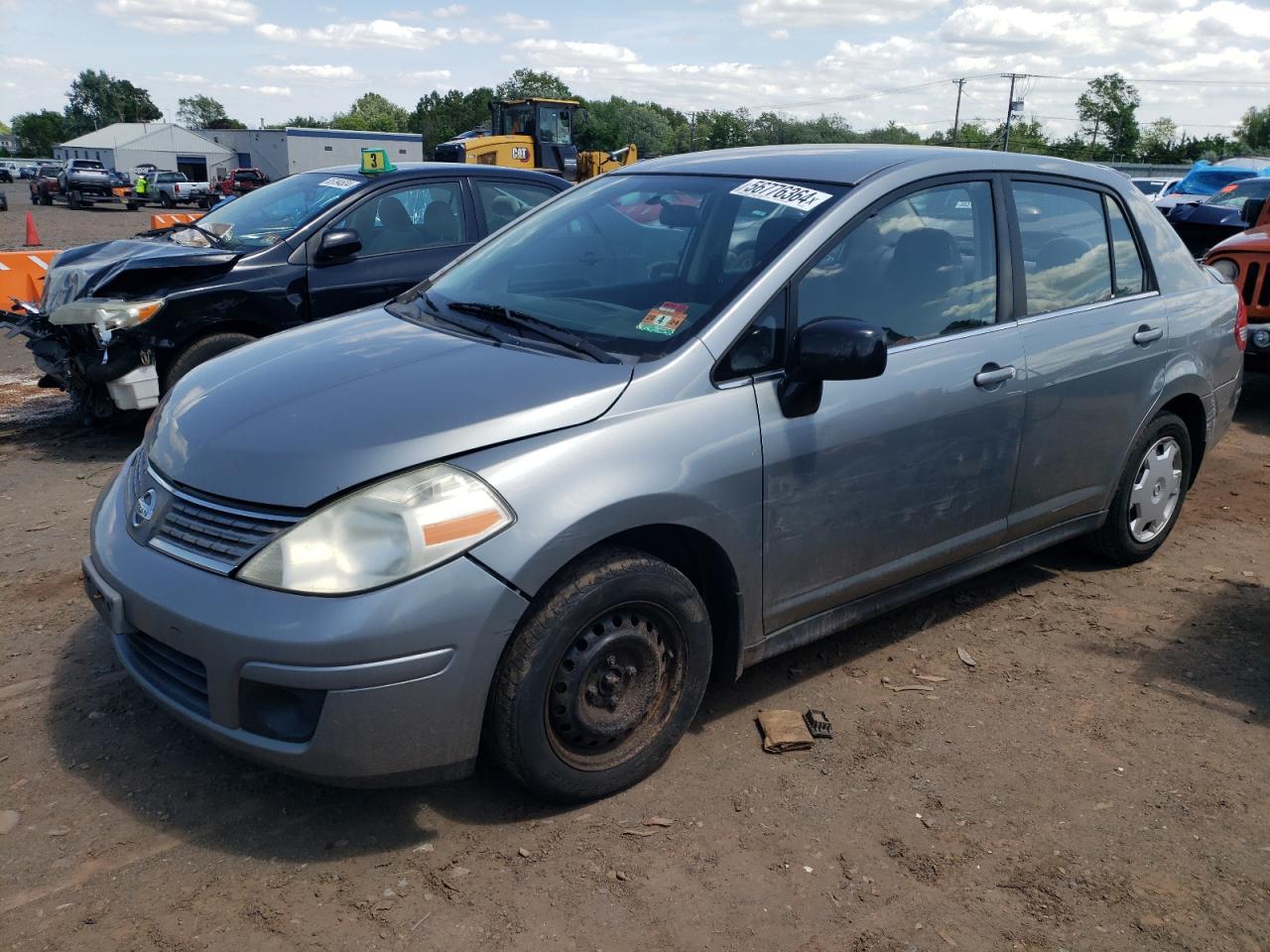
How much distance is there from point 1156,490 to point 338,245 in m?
4.88

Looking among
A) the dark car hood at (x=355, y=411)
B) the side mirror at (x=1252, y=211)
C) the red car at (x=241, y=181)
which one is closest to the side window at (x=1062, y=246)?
the dark car hood at (x=355, y=411)

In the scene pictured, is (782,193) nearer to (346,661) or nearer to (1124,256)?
(1124,256)

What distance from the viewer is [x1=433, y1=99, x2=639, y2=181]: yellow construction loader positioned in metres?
24.3

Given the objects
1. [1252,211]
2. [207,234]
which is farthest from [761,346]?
[1252,211]

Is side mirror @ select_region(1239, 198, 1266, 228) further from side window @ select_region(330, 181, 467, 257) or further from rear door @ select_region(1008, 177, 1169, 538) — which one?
side window @ select_region(330, 181, 467, 257)

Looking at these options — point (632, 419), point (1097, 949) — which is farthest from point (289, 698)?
point (1097, 949)

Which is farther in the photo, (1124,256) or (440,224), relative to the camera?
(440,224)

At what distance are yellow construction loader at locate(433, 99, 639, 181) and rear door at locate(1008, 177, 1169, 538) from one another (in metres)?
20.5

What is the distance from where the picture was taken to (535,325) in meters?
3.40

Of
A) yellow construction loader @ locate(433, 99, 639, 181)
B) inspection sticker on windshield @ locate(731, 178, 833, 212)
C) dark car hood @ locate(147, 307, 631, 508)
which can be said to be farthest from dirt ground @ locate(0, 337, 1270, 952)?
yellow construction loader @ locate(433, 99, 639, 181)

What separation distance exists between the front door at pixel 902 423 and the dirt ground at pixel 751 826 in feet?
1.68

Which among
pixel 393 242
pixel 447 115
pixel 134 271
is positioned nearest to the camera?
pixel 134 271

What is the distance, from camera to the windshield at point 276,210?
22.7 ft

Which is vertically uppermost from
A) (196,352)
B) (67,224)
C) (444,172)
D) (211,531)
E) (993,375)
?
(444,172)
